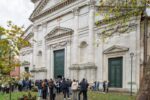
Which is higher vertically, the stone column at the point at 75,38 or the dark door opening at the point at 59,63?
the stone column at the point at 75,38

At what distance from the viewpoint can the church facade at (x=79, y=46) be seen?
3938cm

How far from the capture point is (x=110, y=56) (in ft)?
139

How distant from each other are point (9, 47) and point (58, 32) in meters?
33.1

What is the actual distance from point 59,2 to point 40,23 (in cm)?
732

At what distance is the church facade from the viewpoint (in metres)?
39.4

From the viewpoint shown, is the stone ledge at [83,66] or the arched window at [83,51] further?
the arched window at [83,51]

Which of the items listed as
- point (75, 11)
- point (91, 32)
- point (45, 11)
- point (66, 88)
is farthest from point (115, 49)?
point (45, 11)

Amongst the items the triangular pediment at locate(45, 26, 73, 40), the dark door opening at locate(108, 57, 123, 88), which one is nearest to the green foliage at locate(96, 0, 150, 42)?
the dark door opening at locate(108, 57, 123, 88)

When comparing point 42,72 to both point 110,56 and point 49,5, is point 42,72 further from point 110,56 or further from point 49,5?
point 110,56

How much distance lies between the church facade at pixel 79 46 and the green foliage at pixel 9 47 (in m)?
9.97

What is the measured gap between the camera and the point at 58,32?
53844 mm

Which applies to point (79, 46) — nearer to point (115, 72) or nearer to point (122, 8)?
point (115, 72)

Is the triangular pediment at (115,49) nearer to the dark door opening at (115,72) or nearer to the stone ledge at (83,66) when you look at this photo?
the dark door opening at (115,72)

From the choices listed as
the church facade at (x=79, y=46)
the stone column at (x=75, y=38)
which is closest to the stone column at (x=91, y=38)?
the church facade at (x=79, y=46)
